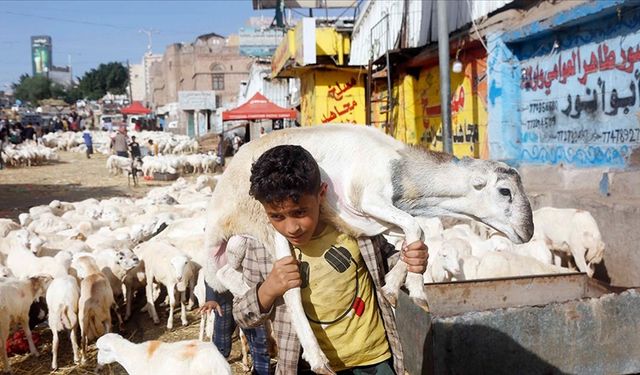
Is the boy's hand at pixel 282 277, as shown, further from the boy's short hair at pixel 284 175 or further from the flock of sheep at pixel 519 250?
the flock of sheep at pixel 519 250

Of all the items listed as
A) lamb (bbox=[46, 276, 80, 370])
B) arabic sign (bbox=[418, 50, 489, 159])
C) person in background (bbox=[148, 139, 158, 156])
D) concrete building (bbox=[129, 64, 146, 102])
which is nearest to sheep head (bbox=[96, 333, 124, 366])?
lamb (bbox=[46, 276, 80, 370])

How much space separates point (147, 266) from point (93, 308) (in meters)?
1.44

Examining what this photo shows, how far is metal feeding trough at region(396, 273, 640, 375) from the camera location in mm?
3729

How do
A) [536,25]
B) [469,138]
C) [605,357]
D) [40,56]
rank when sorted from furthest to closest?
[40,56], [469,138], [536,25], [605,357]

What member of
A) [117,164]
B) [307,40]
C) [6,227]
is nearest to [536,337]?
[6,227]

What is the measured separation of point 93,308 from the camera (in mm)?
5922

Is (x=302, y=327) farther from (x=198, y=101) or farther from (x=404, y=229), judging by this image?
(x=198, y=101)

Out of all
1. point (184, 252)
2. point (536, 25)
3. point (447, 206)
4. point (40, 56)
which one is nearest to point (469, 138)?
point (536, 25)

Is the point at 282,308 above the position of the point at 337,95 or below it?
below

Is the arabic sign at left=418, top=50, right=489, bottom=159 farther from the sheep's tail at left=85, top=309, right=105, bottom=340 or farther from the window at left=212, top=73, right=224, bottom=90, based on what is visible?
the window at left=212, top=73, right=224, bottom=90

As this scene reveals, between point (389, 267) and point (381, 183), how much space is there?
443mm

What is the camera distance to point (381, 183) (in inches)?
83.7

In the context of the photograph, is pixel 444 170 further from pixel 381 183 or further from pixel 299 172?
pixel 299 172

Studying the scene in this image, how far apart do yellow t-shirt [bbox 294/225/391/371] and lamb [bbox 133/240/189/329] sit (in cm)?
477
